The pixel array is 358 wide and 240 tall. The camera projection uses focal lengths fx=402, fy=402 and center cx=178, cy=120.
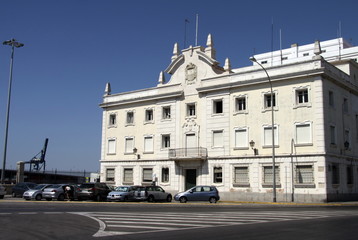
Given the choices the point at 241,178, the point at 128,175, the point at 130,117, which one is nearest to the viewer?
the point at 241,178

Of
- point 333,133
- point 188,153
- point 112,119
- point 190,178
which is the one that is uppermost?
point 112,119

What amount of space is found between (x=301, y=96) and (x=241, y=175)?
8564 mm

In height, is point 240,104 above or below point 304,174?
above

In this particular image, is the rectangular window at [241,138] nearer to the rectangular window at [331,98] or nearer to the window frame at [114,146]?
the rectangular window at [331,98]

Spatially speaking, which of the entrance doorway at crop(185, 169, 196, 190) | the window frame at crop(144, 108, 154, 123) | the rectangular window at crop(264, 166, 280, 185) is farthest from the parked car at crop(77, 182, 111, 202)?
the rectangular window at crop(264, 166, 280, 185)

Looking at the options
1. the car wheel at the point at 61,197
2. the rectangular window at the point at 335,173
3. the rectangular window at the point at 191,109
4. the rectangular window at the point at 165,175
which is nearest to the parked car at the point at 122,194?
the car wheel at the point at 61,197

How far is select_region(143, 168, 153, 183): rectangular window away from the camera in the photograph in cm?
4212

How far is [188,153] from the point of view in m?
39.3

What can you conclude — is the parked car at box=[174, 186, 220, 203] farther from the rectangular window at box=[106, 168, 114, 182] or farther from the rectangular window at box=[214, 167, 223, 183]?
the rectangular window at box=[106, 168, 114, 182]

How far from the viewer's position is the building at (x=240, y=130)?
3238 centimetres

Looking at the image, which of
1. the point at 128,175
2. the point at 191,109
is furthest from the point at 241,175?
the point at 128,175

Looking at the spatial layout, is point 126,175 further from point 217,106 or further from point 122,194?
point 217,106

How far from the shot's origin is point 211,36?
133 feet

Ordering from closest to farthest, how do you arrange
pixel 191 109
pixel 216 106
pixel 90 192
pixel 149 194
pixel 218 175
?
pixel 149 194 < pixel 90 192 < pixel 218 175 < pixel 216 106 < pixel 191 109
